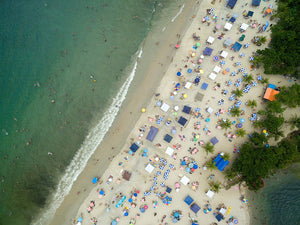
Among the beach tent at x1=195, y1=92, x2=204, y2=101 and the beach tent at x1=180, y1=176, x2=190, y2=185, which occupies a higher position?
the beach tent at x1=195, y1=92, x2=204, y2=101

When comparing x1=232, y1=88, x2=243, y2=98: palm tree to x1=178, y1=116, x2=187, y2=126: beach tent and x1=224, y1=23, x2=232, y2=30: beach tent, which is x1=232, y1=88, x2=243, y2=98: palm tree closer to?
x1=178, y1=116, x2=187, y2=126: beach tent

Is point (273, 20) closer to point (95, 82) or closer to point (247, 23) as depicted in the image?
point (247, 23)

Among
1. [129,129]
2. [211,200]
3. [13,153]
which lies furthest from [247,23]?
[13,153]

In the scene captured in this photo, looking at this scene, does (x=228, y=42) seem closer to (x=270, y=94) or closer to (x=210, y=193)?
(x=270, y=94)

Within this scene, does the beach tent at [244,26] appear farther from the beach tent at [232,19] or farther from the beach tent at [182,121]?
the beach tent at [182,121]

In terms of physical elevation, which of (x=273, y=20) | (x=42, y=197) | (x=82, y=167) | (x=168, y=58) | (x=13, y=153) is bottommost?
(x=42, y=197)

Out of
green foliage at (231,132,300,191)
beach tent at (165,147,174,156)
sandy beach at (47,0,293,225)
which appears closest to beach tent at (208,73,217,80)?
sandy beach at (47,0,293,225)
